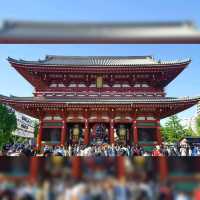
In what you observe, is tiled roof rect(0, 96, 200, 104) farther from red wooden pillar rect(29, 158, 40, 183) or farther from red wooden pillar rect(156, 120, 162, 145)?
red wooden pillar rect(29, 158, 40, 183)

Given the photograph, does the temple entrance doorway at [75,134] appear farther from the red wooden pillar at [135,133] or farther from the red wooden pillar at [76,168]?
the red wooden pillar at [76,168]

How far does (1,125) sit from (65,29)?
32.7m

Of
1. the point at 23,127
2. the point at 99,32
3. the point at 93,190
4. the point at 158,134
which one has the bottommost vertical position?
the point at 93,190

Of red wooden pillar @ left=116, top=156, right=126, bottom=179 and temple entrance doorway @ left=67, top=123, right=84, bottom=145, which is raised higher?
temple entrance doorway @ left=67, top=123, right=84, bottom=145

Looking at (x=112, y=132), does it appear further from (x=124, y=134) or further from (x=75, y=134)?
(x=75, y=134)

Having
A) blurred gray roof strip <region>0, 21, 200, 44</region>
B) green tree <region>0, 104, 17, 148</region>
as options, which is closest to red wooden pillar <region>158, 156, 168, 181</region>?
blurred gray roof strip <region>0, 21, 200, 44</region>

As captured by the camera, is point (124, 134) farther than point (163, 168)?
Yes

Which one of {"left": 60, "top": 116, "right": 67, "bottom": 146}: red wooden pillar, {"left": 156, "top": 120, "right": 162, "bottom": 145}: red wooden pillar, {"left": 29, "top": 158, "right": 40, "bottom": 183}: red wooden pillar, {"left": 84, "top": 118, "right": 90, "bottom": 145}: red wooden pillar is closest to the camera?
{"left": 29, "top": 158, "right": 40, "bottom": 183}: red wooden pillar

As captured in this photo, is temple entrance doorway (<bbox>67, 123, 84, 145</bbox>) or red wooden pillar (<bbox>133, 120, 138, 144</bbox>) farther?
temple entrance doorway (<bbox>67, 123, 84, 145</bbox>)

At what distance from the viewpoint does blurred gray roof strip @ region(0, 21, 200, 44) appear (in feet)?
5.82

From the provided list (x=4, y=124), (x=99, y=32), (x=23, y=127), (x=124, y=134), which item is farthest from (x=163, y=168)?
(x=23, y=127)

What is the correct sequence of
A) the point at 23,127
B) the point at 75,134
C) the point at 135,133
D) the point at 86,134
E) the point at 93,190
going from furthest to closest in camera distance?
the point at 23,127 → the point at 75,134 → the point at 86,134 → the point at 135,133 → the point at 93,190

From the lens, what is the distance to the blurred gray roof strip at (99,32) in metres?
1.77

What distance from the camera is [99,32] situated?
1859mm
